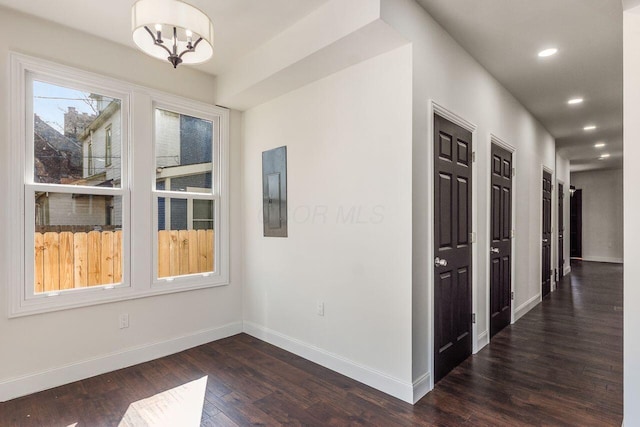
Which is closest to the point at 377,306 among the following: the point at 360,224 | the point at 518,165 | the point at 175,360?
the point at 360,224

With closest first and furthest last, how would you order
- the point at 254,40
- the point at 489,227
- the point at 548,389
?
the point at 548,389 < the point at 254,40 < the point at 489,227

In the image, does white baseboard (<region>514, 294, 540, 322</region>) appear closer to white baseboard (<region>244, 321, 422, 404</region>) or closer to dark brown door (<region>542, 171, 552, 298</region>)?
dark brown door (<region>542, 171, 552, 298</region>)

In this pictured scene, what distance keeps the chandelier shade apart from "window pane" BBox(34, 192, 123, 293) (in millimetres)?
1544

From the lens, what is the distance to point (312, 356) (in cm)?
307

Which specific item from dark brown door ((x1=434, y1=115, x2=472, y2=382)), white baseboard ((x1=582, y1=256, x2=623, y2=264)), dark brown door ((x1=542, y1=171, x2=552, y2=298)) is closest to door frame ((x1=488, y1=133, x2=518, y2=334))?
dark brown door ((x1=434, y1=115, x2=472, y2=382))

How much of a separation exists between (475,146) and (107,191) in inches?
133

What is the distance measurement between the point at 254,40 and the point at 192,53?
104 centimetres

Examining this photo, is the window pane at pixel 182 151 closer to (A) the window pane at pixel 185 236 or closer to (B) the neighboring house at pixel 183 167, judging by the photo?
(B) the neighboring house at pixel 183 167

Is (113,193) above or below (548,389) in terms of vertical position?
above

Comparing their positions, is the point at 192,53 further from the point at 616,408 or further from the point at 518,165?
the point at 518,165

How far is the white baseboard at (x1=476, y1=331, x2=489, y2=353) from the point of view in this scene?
330 centimetres

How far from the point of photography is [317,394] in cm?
248

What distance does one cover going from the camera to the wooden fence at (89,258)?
2.67 metres

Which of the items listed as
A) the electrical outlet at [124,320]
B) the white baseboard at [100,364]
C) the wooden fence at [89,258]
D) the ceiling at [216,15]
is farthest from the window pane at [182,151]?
the white baseboard at [100,364]
